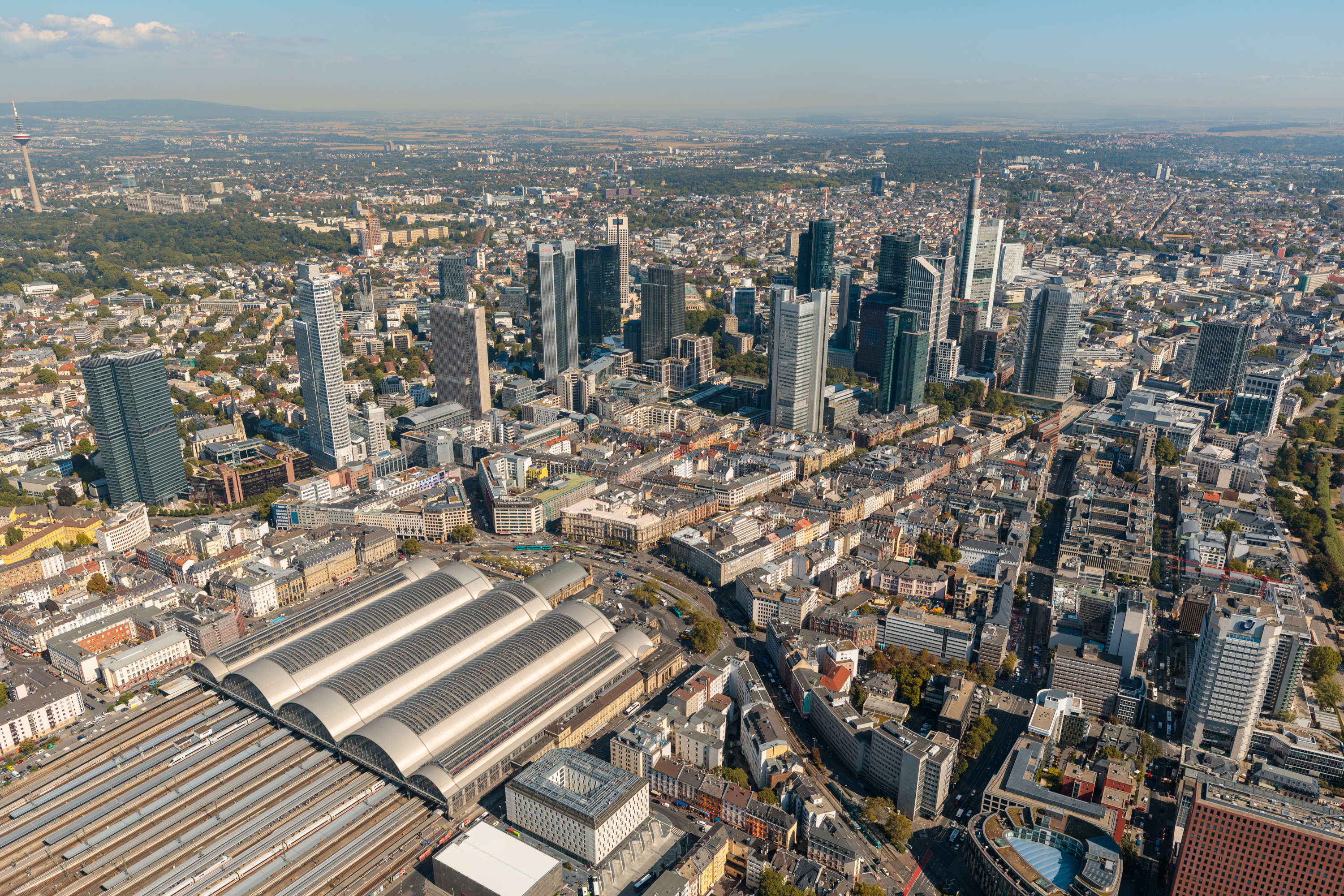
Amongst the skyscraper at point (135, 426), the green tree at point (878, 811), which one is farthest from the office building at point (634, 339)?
the green tree at point (878, 811)

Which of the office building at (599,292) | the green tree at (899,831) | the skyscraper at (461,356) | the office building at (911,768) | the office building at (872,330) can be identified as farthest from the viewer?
the office building at (599,292)

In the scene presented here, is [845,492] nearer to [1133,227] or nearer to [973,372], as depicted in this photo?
[973,372]

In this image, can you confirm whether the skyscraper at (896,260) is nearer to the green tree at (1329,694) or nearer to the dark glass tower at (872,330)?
the dark glass tower at (872,330)

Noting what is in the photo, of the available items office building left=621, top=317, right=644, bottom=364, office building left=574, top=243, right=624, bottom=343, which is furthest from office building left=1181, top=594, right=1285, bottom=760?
office building left=574, top=243, right=624, bottom=343

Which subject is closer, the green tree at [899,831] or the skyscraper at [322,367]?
the green tree at [899,831]

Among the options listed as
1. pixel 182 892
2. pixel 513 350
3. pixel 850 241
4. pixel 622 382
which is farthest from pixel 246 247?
pixel 182 892

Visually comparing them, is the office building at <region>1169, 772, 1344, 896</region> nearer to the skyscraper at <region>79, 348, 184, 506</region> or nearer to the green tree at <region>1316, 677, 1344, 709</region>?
the green tree at <region>1316, 677, 1344, 709</region>

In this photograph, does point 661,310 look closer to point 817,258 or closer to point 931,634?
point 817,258
